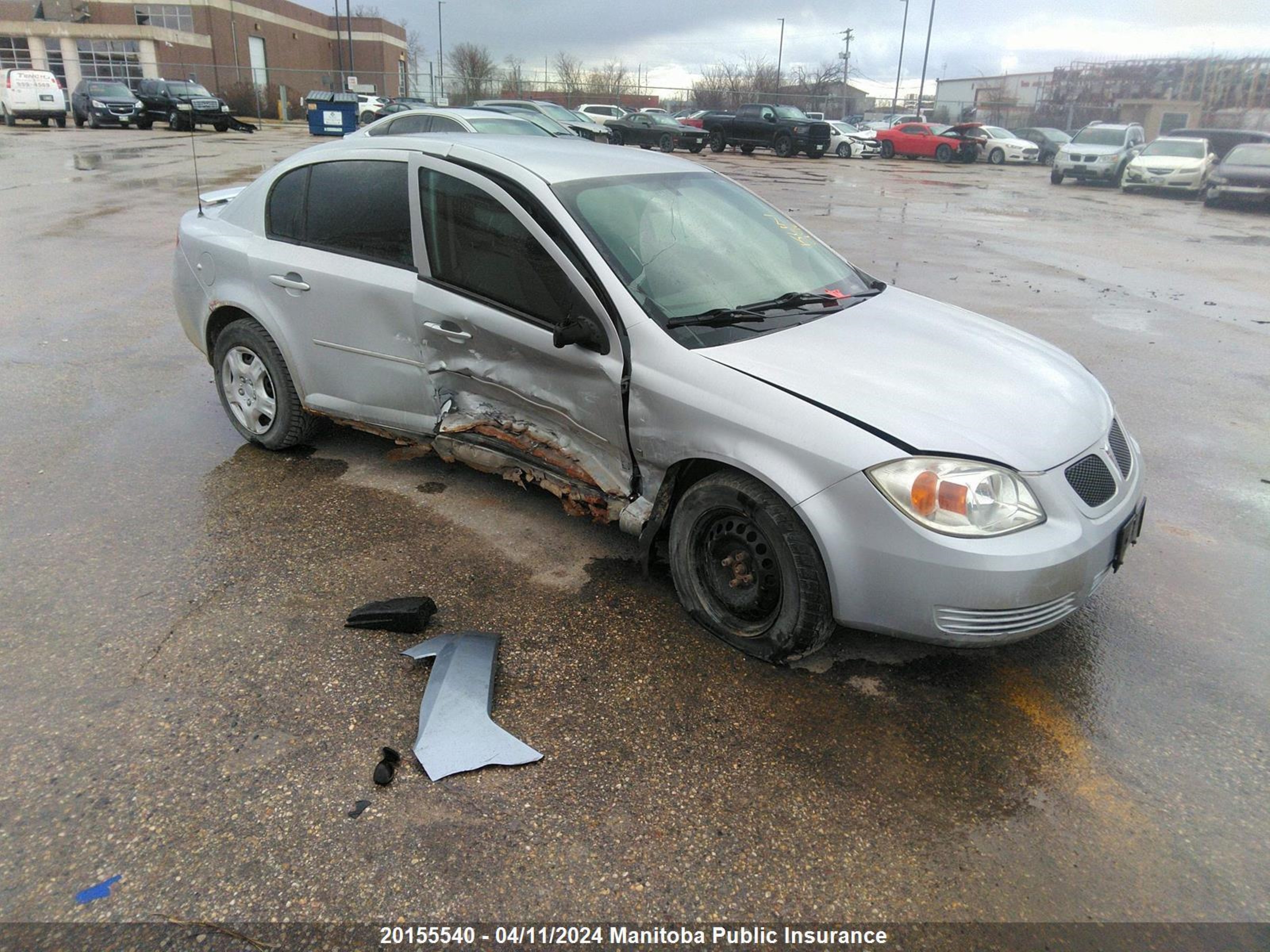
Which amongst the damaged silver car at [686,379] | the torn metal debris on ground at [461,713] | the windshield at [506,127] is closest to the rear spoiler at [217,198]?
the damaged silver car at [686,379]

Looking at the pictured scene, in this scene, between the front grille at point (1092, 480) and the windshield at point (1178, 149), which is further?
the windshield at point (1178, 149)

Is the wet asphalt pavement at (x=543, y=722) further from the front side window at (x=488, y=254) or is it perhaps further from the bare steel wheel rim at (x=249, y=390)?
the front side window at (x=488, y=254)

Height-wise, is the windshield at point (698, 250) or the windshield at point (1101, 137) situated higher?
the windshield at point (1101, 137)

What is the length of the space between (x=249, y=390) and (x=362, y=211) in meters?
1.25

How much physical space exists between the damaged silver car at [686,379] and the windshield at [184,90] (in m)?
35.8

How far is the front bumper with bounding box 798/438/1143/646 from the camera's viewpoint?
2.75 meters

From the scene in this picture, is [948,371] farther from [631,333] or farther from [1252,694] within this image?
[1252,694]

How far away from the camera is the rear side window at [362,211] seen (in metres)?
4.20

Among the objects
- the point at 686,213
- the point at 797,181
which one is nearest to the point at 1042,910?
the point at 686,213

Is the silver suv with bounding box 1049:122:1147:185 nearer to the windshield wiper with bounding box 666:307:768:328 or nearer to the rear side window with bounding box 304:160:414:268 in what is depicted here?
the rear side window with bounding box 304:160:414:268

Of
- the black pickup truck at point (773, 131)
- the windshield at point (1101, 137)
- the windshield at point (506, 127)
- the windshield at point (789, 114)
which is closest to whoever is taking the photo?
the windshield at point (506, 127)

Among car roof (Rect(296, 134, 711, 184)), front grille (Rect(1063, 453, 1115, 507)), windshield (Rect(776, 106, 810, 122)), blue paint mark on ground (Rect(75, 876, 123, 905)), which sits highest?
windshield (Rect(776, 106, 810, 122))

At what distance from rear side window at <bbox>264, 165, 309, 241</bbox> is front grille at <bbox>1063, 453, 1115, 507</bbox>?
3.78m

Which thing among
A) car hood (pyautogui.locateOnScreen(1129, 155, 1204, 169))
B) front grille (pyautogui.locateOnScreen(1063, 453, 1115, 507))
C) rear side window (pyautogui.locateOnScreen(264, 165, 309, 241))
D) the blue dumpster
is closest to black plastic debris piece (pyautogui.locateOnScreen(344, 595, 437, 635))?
rear side window (pyautogui.locateOnScreen(264, 165, 309, 241))
